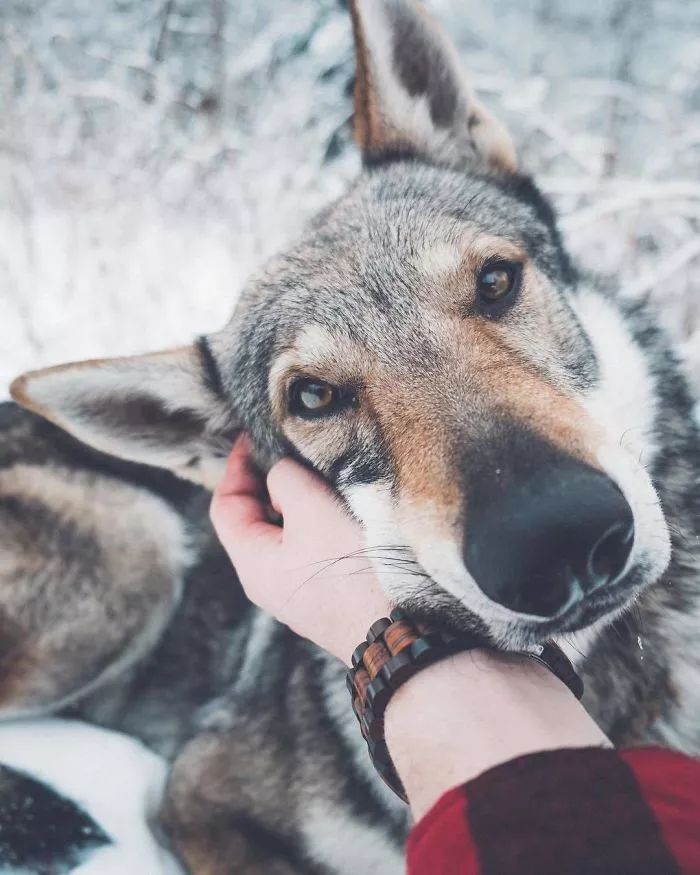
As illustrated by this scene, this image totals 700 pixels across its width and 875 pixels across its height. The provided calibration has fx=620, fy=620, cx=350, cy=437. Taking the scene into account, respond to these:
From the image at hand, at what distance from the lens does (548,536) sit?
0.98m

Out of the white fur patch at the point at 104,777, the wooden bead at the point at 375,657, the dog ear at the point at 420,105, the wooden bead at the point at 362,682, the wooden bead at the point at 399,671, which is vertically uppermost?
the dog ear at the point at 420,105

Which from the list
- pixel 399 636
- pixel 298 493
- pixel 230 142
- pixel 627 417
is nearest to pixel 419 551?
pixel 399 636

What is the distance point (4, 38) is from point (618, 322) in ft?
14.4

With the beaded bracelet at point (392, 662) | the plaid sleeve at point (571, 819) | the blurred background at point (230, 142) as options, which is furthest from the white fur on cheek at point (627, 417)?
the blurred background at point (230, 142)

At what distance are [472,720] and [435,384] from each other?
69 centimetres

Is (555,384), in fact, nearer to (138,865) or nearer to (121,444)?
(121,444)

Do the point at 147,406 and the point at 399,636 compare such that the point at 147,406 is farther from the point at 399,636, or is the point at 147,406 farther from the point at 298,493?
the point at 399,636

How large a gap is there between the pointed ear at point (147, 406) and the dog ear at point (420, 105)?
90cm

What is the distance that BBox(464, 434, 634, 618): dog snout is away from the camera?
0.99m

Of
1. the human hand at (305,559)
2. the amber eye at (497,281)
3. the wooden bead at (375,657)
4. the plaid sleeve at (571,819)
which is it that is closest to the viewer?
the plaid sleeve at (571,819)

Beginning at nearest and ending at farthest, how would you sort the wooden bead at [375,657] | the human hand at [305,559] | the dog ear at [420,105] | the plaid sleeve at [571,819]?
the plaid sleeve at [571,819] → the wooden bead at [375,657] → the human hand at [305,559] → the dog ear at [420,105]

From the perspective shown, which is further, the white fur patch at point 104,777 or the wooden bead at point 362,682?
the white fur patch at point 104,777

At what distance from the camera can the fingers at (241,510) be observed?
1.63 meters

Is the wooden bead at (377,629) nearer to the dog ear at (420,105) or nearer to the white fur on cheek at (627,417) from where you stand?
the white fur on cheek at (627,417)
